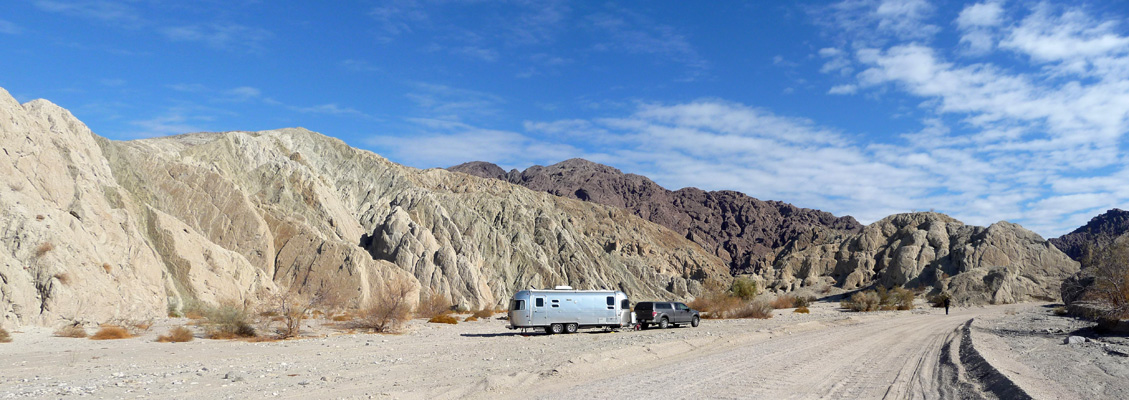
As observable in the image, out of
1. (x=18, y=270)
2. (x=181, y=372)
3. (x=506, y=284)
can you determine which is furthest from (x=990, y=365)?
(x=506, y=284)

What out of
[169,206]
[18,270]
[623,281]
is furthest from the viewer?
[623,281]

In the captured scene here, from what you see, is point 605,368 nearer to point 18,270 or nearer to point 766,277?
point 18,270

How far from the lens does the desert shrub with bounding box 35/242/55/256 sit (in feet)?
85.5

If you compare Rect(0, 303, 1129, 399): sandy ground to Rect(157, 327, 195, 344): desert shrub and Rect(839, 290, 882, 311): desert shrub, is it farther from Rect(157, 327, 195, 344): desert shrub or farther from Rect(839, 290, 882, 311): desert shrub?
Rect(839, 290, 882, 311): desert shrub

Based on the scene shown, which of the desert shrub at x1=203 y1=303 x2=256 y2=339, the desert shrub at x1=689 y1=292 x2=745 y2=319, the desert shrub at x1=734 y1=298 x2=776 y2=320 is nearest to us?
the desert shrub at x1=203 y1=303 x2=256 y2=339

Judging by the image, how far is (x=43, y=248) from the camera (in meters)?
26.3

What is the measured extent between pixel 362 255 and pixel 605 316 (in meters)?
24.9

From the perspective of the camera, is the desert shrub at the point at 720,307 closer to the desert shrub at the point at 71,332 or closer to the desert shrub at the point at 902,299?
the desert shrub at the point at 902,299

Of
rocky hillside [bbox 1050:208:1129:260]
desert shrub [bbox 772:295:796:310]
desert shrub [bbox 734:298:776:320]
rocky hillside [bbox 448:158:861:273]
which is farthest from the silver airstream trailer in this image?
rocky hillside [bbox 1050:208:1129:260]

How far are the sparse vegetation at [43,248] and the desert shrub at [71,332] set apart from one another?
4.42 meters

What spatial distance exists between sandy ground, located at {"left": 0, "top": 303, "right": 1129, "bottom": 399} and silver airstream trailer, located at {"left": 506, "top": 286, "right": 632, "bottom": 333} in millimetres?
3826

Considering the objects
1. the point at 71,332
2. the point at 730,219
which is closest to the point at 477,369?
the point at 71,332

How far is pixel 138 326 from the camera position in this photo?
2522 cm

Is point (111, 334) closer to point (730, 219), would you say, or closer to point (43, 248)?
point (43, 248)
